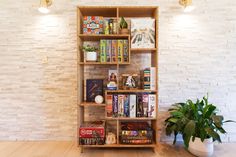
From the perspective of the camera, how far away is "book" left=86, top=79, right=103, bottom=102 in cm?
222

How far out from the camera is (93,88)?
2.22m

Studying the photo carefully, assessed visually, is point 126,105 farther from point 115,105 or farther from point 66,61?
point 66,61

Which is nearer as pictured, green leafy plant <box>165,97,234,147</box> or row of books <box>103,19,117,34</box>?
green leafy plant <box>165,97,234,147</box>

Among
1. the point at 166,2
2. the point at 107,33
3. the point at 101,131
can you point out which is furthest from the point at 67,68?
the point at 166,2

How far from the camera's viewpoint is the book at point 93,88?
2.22 meters

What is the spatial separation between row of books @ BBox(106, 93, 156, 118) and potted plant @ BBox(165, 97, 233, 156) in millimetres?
320

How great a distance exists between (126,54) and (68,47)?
91 cm

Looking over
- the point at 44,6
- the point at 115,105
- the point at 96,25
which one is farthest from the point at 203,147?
the point at 44,6

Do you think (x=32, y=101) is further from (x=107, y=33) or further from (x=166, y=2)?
(x=166, y=2)

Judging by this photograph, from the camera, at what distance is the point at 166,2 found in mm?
2441

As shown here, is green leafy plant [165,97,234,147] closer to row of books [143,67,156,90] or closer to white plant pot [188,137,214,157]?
white plant pot [188,137,214,157]

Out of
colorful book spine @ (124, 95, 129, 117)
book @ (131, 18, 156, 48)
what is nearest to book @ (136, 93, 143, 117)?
colorful book spine @ (124, 95, 129, 117)

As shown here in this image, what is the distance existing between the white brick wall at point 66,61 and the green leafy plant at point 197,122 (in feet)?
1.29

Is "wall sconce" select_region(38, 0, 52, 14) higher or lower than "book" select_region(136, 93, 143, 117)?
higher
